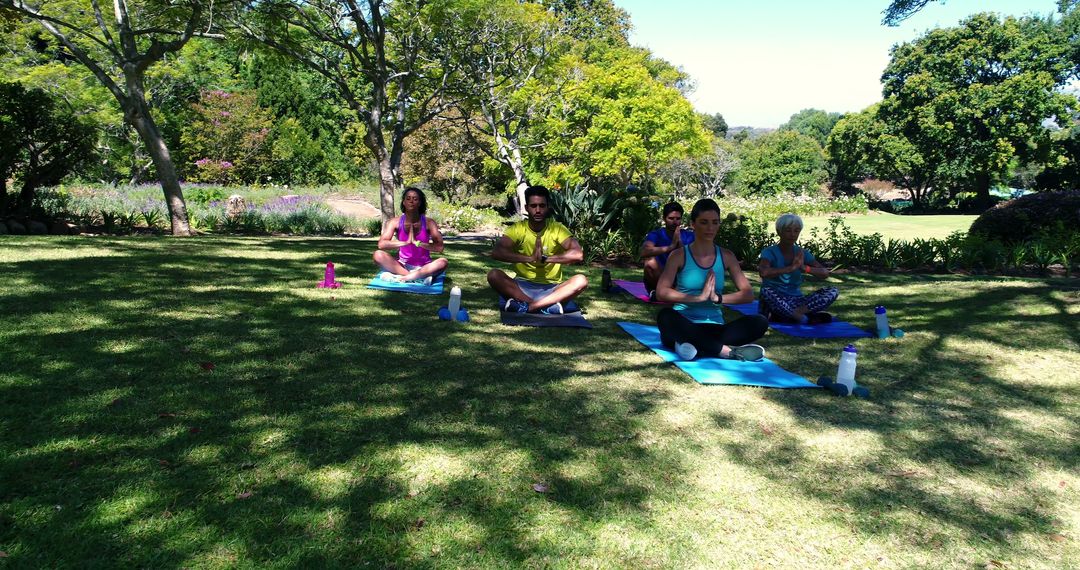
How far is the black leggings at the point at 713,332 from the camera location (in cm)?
561

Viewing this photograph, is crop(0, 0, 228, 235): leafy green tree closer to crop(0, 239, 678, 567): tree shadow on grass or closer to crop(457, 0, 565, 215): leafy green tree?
crop(457, 0, 565, 215): leafy green tree

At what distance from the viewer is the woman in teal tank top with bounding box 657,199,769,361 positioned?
5562 millimetres

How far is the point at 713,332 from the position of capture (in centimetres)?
564

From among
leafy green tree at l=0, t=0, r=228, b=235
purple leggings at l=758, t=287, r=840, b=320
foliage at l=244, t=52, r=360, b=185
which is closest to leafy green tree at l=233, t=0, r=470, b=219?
leafy green tree at l=0, t=0, r=228, b=235

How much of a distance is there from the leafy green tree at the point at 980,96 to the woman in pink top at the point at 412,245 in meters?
43.6

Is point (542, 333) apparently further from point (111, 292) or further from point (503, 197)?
point (503, 197)

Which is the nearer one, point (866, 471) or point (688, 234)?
point (866, 471)

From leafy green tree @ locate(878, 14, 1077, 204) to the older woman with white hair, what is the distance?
42.0 m

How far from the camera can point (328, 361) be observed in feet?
16.1

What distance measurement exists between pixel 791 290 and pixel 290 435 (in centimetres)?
582

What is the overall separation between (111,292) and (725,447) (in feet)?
20.2

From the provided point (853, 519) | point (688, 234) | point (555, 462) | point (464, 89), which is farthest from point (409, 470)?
point (464, 89)

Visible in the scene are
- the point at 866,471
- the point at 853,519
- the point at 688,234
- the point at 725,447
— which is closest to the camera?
the point at 853,519

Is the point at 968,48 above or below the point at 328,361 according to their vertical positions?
above
